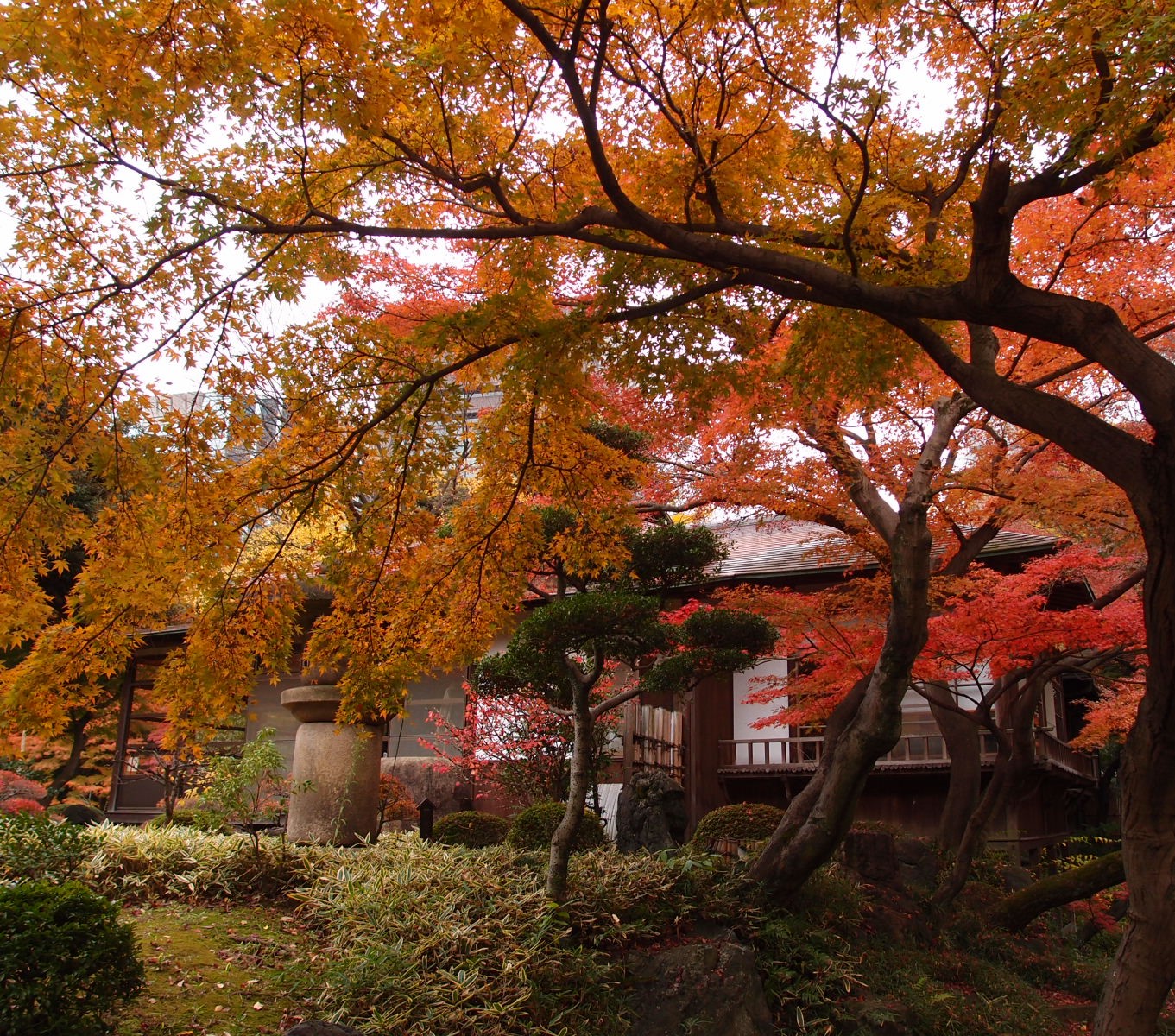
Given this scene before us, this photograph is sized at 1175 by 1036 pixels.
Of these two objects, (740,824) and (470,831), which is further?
(740,824)

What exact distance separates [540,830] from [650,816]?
145 centimetres

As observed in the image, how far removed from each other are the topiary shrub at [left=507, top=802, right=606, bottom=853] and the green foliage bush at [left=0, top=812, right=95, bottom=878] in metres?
3.67

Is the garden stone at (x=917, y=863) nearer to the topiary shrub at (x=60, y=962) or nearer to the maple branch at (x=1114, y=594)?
the maple branch at (x=1114, y=594)

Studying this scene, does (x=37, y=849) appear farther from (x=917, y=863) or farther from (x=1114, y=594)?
(x=1114, y=594)

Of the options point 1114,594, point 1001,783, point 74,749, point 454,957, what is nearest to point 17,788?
point 74,749

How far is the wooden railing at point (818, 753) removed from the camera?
523 inches

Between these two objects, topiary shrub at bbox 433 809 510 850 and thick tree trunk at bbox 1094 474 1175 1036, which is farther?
topiary shrub at bbox 433 809 510 850

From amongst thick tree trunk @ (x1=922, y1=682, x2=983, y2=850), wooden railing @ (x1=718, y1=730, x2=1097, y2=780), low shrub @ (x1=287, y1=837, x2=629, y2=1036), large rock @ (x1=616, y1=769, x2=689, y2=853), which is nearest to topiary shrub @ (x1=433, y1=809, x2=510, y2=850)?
large rock @ (x1=616, y1=769, x2=689, y2=853)

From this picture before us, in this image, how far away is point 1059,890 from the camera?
9266 mm

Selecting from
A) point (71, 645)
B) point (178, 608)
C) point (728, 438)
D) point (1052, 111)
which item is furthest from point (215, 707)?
point (178, 608)

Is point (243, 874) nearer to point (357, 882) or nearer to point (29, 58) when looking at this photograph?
point (357, 882)

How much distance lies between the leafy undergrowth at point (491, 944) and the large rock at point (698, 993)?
0.18 metres

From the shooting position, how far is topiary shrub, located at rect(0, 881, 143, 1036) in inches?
173

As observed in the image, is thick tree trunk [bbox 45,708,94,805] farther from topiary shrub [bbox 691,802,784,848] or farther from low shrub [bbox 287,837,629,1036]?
topiary shrub [bbox 691,802,784,848]
